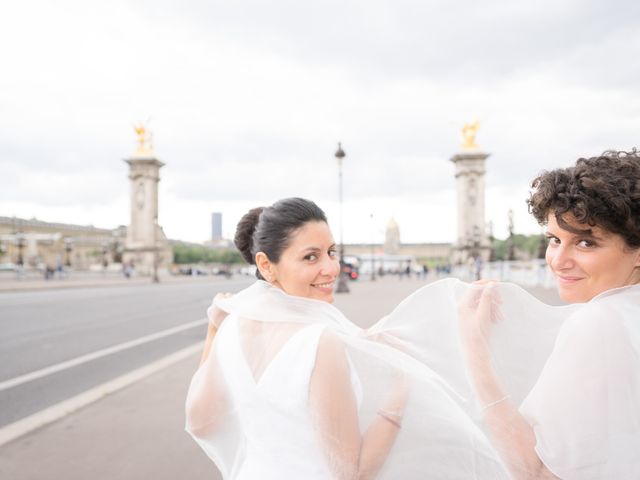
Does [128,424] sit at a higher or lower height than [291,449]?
lower

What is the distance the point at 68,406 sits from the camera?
18.3ft

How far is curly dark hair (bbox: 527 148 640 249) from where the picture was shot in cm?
184

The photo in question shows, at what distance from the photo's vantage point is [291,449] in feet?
6.48

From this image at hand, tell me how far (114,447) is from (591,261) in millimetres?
3688

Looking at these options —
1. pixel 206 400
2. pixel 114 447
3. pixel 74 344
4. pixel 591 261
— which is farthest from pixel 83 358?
pixel 591 261

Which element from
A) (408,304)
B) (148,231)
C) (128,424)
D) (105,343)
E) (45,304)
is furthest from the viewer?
(148,231)

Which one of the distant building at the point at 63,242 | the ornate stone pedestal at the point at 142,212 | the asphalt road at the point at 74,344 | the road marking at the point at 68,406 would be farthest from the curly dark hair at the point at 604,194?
the distant building at the point at 63,242

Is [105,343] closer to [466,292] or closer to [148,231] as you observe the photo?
[466,292]

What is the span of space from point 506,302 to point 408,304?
386mm

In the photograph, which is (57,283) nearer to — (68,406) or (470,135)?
(68,406)

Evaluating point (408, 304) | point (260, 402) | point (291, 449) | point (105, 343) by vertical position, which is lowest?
point (105, 343)

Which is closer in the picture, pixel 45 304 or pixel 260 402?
pixel 260 402

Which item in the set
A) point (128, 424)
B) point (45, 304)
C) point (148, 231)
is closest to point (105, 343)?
point (128, 424)

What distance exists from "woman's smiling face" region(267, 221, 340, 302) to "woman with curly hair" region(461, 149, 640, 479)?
582 millimetres
